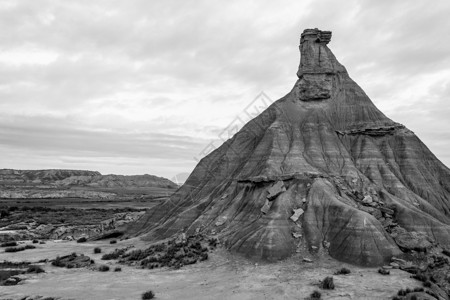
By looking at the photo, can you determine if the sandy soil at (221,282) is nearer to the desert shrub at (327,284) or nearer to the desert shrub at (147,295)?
the desert shrub at (327,284)

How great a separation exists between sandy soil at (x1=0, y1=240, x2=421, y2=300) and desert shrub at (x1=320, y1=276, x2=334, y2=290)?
40 cm

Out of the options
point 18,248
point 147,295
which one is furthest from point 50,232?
point 147,295

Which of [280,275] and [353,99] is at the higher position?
[353,99]

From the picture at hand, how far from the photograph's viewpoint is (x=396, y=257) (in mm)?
27656

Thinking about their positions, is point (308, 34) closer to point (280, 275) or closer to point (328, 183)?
point (328, 183)

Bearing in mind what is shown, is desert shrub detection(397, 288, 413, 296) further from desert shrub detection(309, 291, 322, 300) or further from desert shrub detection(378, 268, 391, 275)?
desert shrub detection(309, 291, 322, 300)

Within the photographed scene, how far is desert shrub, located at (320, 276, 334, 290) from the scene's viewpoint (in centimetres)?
2292

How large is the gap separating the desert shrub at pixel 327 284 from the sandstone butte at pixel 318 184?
17.4 feet

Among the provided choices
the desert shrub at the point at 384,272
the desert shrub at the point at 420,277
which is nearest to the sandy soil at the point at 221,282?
the desert shrub at the point at 384,272

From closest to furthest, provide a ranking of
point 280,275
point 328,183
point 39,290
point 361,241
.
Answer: point 39,290 → point 280,275 → point 361,241 → point 328,183

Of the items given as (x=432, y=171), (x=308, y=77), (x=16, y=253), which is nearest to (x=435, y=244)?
(x=432, y=171)

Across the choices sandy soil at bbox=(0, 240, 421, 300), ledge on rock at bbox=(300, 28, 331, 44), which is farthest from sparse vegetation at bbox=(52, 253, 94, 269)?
ledge on rock at bbox=(300, 28, 331, 44)

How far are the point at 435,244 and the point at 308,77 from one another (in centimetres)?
2674

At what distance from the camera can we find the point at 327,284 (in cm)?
2309
